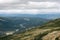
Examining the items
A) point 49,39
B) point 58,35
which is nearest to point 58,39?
point 58,35

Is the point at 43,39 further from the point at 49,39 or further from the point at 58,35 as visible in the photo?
the point at 58,35

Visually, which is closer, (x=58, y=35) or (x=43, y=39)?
(x=58, y=35)

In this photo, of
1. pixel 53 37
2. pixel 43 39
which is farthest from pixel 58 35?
pixel 43 39

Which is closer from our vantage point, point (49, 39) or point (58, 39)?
point (58, 39)

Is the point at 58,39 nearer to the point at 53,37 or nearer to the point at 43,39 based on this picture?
the point at 53,37

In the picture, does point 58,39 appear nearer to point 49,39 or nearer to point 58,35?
point 58,35

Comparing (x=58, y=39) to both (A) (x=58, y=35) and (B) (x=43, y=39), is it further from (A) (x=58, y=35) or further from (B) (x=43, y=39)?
(B) (x=43, y=39)
